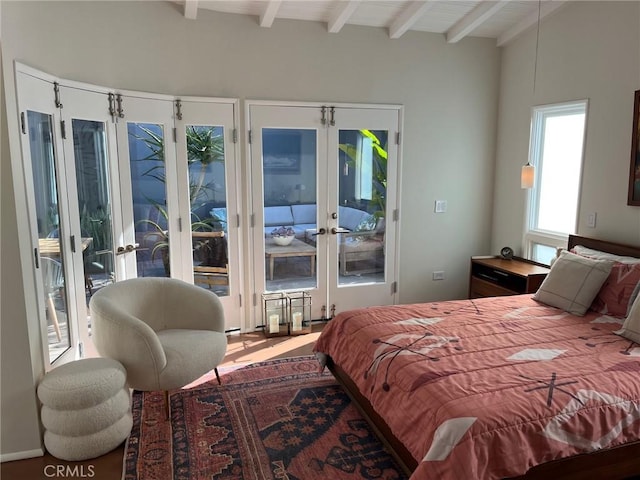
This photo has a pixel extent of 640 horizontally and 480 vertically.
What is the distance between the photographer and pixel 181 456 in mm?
2736

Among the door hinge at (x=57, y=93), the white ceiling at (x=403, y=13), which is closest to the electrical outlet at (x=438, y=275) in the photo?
the white ceiling at (x=403, y=13)

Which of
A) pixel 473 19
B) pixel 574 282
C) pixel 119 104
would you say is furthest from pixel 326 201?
pixel 574 282

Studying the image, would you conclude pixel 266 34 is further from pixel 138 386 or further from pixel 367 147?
pixel 138 386

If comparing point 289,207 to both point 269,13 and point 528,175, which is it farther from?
point 528,175

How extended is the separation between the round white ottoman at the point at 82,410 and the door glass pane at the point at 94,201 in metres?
1.14

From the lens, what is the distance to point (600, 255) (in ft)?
12.3

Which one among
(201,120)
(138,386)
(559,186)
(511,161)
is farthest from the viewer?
(511,161)

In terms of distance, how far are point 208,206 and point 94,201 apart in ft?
3.29

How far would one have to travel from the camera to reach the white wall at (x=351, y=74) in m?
3.71

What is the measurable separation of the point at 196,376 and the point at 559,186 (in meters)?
3.61

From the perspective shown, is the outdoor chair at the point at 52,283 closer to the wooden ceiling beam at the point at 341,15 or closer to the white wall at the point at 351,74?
the white wall at the point at 351,74

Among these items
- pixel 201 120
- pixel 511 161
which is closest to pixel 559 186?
pixel 511 161

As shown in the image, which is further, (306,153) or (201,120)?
(306,153)

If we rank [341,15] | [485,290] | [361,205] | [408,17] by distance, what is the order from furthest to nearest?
[361,205], [485,290], [408,17], [341,15]
